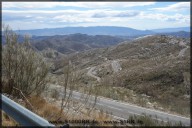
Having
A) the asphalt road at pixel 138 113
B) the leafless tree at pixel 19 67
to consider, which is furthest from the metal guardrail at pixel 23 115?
the asphalt road at pixel 138 113

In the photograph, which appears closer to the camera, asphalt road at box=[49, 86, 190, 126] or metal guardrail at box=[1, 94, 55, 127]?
metal guardrail at box=[1, 94, 55, 127]

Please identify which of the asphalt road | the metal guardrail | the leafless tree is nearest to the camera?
the metal guardrail

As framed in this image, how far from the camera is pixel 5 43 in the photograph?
36.5ft

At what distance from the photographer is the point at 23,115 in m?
3.93

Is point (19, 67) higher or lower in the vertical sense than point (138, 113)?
higher

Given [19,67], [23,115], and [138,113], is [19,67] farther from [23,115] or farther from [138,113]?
[138,113]

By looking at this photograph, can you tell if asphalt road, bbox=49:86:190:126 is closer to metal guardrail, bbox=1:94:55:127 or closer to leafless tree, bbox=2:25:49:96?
leafless tree, bbox=2:25:49:96

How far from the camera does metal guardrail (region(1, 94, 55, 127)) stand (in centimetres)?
340

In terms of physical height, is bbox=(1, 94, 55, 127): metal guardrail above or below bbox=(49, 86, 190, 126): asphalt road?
above

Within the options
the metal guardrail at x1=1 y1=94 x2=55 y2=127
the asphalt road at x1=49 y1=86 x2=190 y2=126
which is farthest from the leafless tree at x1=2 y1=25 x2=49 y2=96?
the metal guardrail at x1=1 y1=94 x2=55 y2=127

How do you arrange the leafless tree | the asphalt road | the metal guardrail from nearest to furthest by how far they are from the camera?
the metal guardrail, the leafless tree, the asphalt road

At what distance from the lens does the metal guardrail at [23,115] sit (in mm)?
3404

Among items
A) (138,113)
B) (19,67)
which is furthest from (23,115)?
(138,113)

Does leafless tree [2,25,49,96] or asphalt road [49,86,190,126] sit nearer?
leafless tree [2,25,49,96]
